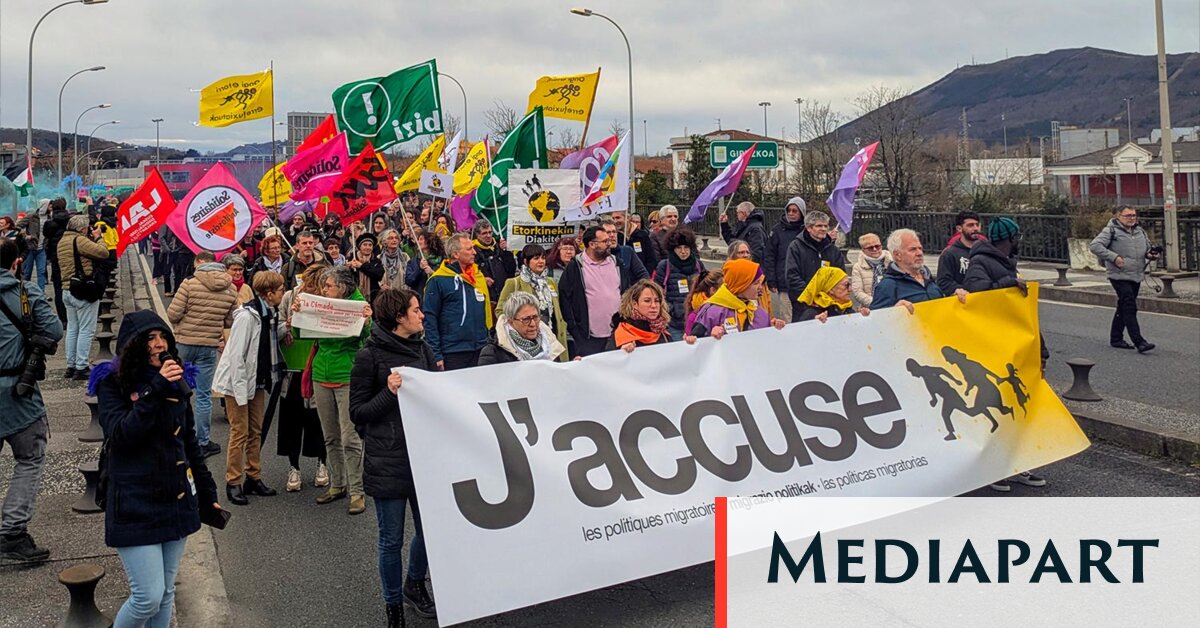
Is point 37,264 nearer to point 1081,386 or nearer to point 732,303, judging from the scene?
point 732,303

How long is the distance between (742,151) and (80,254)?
21809mm

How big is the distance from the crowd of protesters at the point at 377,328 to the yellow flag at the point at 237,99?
209cm

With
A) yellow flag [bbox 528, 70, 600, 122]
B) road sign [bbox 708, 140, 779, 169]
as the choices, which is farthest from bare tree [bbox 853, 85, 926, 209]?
yellow flag [bbox 528, 70, 600, 122]

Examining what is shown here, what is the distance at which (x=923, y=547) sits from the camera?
6.13 m

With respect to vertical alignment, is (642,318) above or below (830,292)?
below

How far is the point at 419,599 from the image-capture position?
5.72m

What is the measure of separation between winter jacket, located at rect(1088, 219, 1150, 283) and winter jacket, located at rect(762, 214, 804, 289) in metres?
3.91

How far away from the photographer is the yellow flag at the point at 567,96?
50.9ft

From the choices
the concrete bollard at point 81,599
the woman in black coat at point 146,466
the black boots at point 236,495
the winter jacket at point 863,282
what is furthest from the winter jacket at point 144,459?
the winter jacket at point 863,282

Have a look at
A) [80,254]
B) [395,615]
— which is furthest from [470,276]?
[80,254]

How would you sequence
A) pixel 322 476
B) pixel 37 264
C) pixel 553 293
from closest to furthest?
pixel 322 476 → pixel 553 293 → pixel 37 264

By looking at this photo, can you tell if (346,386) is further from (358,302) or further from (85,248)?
(85,248)

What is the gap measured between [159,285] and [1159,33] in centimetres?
2239

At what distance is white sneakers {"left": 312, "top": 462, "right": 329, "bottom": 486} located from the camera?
327 inches
